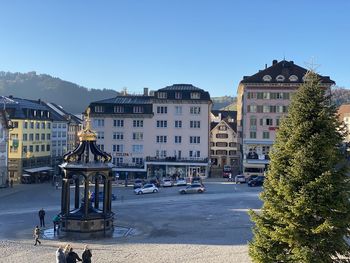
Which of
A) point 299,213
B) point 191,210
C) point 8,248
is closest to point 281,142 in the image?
point 299,213

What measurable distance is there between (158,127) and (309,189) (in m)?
60.4

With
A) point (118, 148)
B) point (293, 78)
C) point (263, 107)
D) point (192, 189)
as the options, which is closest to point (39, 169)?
point (118, 148)

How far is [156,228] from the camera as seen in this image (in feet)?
110

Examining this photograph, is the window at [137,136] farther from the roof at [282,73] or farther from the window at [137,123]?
the roof at [282,73]

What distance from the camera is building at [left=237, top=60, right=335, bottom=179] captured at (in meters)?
74.6

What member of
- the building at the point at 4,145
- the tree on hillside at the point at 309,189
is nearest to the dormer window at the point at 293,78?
the building at the point at 4,145

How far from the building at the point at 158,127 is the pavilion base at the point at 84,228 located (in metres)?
43.9

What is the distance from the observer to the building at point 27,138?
72.4m

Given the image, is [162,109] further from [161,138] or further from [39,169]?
[39,169]

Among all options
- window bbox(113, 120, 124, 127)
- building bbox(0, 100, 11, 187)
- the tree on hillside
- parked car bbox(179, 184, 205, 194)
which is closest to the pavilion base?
the tree on hillside

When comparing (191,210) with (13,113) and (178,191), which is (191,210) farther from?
(13,113)

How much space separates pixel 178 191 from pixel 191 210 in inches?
631

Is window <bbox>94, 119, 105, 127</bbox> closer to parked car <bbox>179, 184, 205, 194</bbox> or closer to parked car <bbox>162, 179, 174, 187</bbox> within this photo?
parked car <bbox>162, 179, 174, 187</bbox>

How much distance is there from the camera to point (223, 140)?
3861 inches
